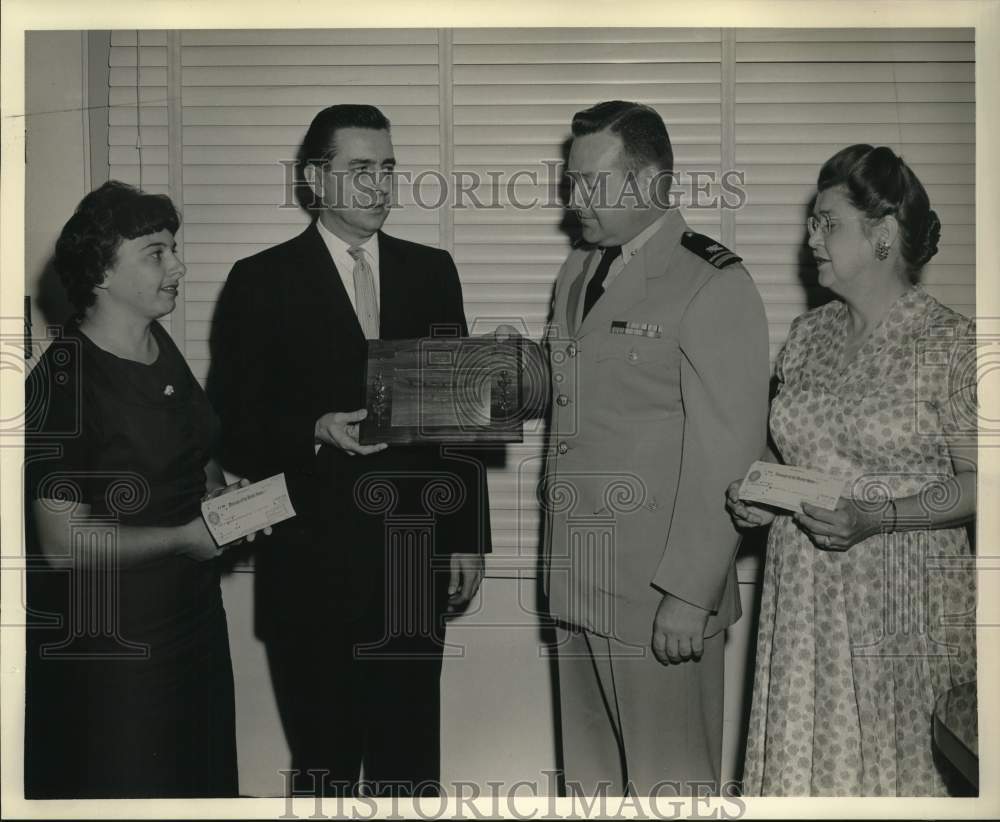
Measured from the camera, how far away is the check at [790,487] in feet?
7.11

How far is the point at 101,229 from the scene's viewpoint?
2385mm

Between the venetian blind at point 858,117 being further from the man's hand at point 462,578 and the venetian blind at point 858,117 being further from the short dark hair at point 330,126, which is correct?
the man's hand at point 462,578

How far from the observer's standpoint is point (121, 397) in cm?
236

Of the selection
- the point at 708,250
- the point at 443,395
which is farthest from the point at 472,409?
the point at 708,250

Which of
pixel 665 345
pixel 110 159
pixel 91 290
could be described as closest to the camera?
pixel 665 345

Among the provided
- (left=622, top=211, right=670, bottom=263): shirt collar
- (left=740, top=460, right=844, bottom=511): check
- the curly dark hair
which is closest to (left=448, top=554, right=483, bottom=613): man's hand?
(left=740, top=460, right=844, bottom=511): check

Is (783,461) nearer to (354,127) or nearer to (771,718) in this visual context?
(771,718)

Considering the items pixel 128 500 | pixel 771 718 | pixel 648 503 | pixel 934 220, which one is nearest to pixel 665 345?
pixel 648 503

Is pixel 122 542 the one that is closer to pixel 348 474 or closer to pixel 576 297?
pixel 348 474

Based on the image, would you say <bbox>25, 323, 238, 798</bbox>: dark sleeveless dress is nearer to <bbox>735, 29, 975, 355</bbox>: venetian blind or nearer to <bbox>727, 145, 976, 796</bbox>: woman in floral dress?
<bbox>727, 145, 976, 796</bbox>: woman in floral dress

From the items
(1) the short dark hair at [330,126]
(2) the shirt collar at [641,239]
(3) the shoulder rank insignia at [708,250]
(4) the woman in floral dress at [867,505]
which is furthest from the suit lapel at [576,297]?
(1) the short dark hair at [330,126]

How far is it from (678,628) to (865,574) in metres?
0.44

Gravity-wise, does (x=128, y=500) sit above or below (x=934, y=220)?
below

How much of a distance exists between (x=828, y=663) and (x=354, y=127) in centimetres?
172
